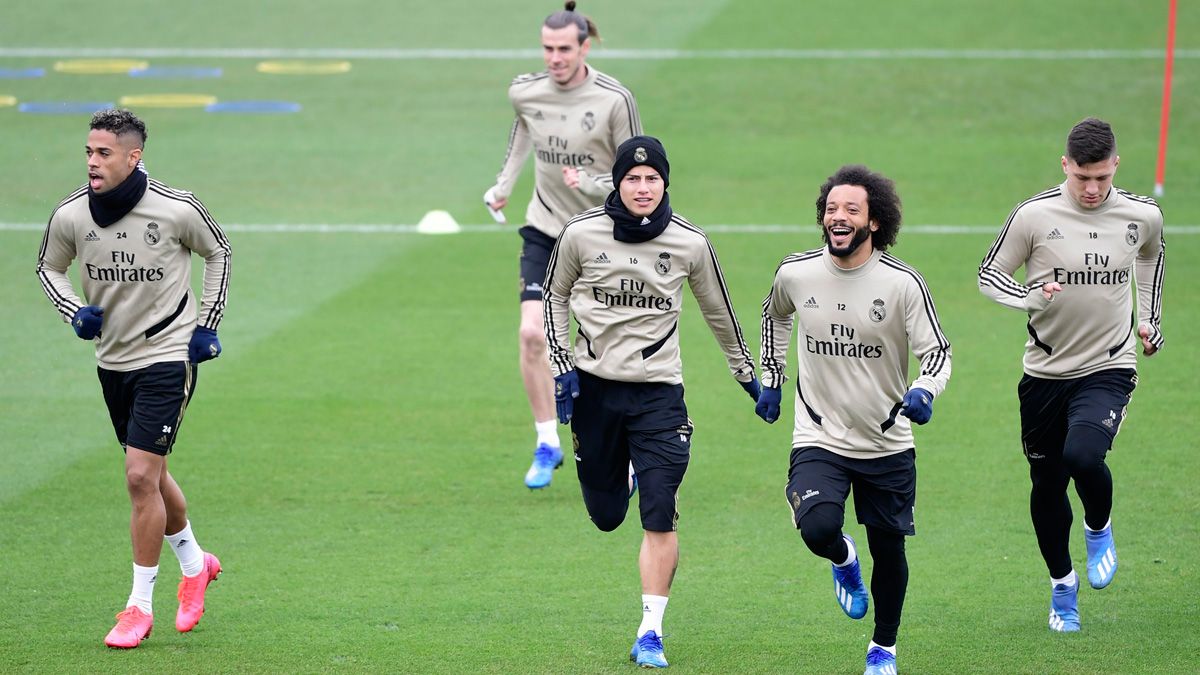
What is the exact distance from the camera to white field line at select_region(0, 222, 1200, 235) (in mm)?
16984

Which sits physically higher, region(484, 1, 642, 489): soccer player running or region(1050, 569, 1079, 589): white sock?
region(484, 1, 642, 489): soccer player running

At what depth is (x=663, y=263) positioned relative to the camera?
292 inches

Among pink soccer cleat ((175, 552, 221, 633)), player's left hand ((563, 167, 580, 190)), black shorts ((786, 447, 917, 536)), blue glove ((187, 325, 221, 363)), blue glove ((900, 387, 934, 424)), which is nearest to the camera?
blue glove ((900, 387, 934, 424))

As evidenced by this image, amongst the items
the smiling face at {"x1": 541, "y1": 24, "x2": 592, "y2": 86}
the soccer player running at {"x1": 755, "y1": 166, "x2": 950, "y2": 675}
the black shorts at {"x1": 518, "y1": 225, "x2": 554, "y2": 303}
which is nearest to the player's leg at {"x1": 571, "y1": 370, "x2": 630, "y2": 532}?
the soccer player running at {"x1": 755, "y1": 166, "x2": 950, "y2": 675}

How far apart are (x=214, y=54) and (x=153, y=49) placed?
110 cm

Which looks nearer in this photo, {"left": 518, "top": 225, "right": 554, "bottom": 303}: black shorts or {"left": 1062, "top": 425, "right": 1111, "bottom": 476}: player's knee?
{"left": 1062, "top": 425, "right": 1111, "bottom": 476}: player's knee

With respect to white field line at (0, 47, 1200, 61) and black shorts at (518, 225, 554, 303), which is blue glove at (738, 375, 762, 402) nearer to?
black shorts at (518, 225, 554, 303)

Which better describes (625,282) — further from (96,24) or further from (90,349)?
(96,24)

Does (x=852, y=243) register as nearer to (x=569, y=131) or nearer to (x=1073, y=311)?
(x=1073, y=311)

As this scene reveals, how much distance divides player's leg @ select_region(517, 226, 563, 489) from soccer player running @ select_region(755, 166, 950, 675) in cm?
339

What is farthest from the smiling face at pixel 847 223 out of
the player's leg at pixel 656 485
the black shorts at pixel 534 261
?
the black shorts at pixel 534 261

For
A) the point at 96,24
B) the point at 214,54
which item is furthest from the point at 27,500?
the point at 96,24

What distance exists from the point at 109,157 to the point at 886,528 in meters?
4.02

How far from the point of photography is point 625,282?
745 centimetres
